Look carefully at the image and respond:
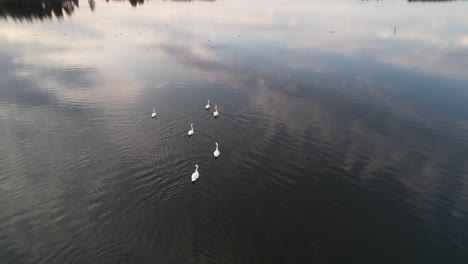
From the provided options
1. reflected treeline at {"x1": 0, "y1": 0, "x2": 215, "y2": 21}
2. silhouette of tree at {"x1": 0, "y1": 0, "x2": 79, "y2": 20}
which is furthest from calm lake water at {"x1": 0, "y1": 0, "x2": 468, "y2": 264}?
silhouette of tree at {"x1": 0, "y1": 0, "x2": 79, "y2": 20}

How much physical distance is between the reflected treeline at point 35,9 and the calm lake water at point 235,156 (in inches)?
1667

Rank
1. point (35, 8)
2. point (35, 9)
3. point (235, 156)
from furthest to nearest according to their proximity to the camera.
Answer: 1. point (35, 8)
2. point (35, 9)
3. point (235, 156)

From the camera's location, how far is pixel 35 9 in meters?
89.5

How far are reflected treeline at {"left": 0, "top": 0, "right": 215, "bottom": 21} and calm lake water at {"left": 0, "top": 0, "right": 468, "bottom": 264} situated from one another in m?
42.3

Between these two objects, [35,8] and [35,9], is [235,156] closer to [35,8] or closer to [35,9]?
[35,9]

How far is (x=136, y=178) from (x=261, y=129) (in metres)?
12.6

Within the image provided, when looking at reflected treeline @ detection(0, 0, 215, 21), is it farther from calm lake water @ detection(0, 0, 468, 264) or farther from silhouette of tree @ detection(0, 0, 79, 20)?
calm lake water @ detection(0, 0, 468, 264)

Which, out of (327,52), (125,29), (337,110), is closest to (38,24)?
(125,29)

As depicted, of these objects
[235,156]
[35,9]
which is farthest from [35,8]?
[235,156]

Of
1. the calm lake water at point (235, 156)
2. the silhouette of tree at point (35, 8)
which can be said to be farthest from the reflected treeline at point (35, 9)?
the calm lake water at point (235, 156)

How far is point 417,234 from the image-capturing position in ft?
54.4

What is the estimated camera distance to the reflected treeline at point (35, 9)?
82.5m

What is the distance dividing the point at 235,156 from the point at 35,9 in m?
101

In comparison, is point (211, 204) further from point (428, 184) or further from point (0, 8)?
A: point (0, 8)
